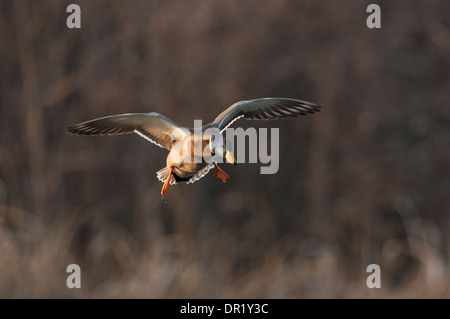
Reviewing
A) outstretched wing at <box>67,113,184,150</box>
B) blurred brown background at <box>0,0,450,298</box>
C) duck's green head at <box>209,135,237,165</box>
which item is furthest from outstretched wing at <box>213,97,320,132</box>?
blurred brown background at <box>0,0,450,298</box>

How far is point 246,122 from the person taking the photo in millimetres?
12742

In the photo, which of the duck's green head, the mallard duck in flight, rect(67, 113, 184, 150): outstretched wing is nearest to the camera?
the duck's green head

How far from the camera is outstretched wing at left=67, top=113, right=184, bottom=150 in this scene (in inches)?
96.9

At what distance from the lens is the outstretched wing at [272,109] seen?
272 cm

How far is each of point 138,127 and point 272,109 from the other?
59 centimetres

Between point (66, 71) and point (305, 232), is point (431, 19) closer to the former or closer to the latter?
point (305, 232)

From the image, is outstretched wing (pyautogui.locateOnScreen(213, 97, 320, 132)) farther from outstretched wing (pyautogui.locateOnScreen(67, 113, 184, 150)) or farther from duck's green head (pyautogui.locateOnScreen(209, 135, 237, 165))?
duck's green head (pyautogui.locateOnScreen(209, 135, 237, 165))

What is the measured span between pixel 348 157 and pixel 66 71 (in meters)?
5.69

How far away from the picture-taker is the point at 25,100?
944 centimetres

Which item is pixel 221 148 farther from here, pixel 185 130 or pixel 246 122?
pixel 246 122

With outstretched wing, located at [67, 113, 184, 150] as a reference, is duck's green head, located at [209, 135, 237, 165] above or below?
below

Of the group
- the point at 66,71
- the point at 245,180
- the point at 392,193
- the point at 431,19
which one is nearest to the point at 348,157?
the point at 392,193

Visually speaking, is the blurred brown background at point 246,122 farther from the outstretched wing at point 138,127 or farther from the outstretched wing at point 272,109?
the outstretched wing at point 138,127

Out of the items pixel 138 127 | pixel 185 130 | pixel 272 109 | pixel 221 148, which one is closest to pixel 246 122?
pixel 272 109
